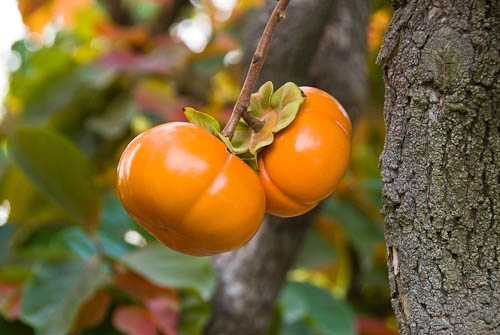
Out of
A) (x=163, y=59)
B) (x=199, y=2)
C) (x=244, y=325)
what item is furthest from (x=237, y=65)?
(x=244, y=325)

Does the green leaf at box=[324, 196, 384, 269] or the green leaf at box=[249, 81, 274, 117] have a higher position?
the green leaf at box=[249, 81, 274, 117]

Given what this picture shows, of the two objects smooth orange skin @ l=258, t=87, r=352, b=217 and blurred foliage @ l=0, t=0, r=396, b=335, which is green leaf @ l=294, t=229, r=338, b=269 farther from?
smooth orange skin @ l=258, t=87, r=352, b=217

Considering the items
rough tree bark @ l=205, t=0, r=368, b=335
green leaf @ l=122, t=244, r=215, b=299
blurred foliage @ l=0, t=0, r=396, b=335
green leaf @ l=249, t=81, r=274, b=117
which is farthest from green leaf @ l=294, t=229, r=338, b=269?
green leaf @ l=249, t=81, r=274, b=117

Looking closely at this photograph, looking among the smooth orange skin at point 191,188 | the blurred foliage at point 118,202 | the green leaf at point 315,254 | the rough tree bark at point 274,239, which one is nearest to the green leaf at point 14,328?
the blurred foliage at point 118,202

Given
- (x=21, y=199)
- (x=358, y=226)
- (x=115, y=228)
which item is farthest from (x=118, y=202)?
(x=358, y=226)

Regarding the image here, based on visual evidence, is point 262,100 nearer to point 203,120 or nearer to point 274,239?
point 203,120

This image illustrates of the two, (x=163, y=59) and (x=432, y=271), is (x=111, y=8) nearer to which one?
(x=163, y=59)

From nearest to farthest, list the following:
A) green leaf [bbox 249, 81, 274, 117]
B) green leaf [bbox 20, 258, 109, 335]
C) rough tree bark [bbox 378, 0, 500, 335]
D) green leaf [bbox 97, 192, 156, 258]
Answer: rough tree bark [bbox 378, 0, 500, 335], green leaf [bbox 249, 81, 274, 117], green leaf [bbox 20, 258, 109, 335], green leaf [bbox 97, 192, 156, 258]
